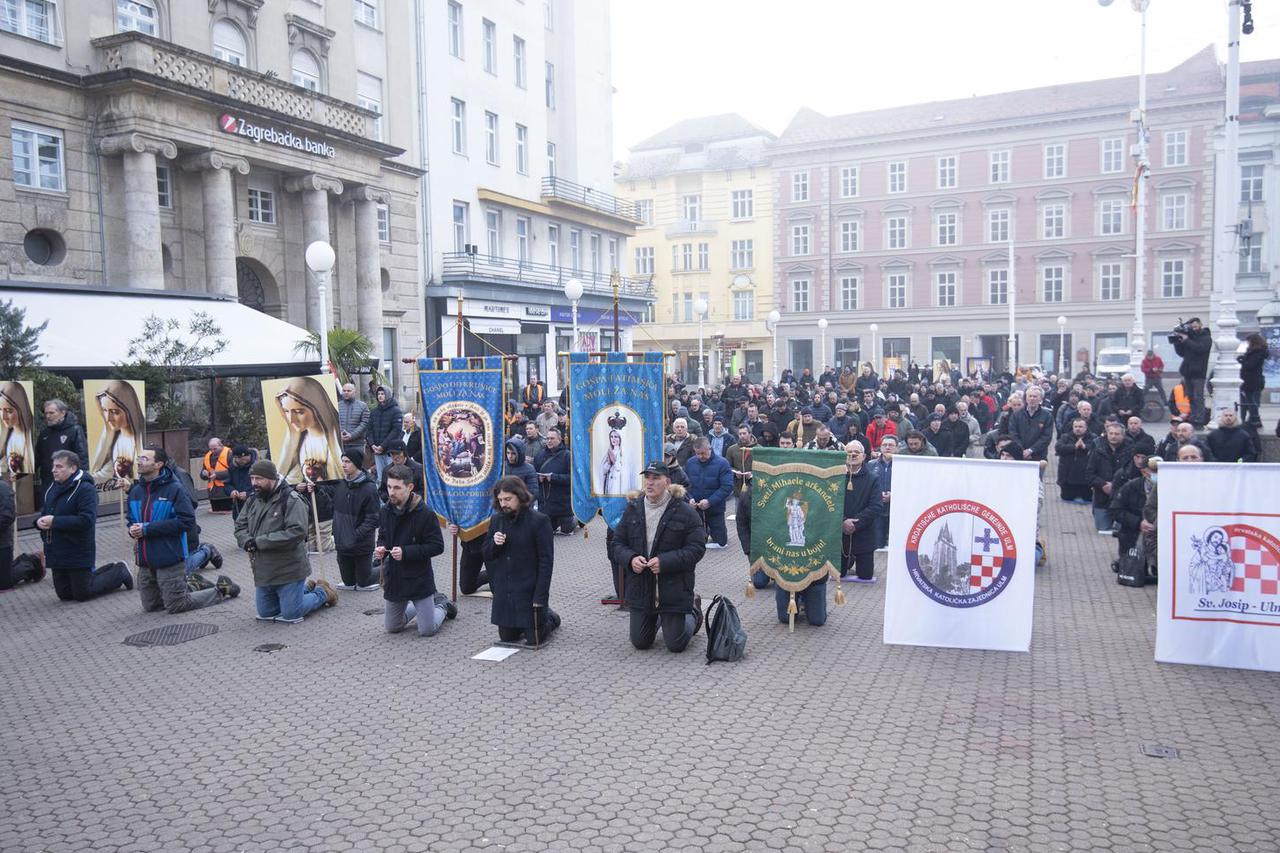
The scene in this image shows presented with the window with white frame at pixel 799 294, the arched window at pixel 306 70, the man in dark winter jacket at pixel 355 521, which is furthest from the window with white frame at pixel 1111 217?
the man in dark winter jacket at pixel 355 521

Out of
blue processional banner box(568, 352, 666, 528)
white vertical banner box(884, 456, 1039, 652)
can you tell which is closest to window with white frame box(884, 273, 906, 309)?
blue processional banner box(568, 352, 666, 528)

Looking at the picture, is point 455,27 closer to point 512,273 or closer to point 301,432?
point 512,273

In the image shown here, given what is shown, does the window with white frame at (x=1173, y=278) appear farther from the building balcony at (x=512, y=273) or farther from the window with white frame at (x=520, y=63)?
the window with white frame at (x=520, y=63)

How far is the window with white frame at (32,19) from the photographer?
68.6 feet

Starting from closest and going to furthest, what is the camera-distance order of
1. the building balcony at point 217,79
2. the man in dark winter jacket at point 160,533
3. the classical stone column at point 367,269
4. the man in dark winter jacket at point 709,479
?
1. the man in dark winter jacket at point 160,533
2. the man in dark winter jacket at point 709,479
3. the building balcony at point 217,79
4. the classical stone column at point 367,269

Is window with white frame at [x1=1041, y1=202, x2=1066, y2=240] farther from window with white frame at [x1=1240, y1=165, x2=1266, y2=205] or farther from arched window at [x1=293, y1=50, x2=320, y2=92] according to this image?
arched window at [x1=293, y1=50, x2=320, y2=92]

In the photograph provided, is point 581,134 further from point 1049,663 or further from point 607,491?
point 1049,663

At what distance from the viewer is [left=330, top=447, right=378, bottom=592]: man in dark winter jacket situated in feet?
36.8

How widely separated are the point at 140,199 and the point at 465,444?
15.7 meters

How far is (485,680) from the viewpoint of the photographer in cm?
808

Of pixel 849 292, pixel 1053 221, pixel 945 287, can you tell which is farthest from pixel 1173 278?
pixel 849 292

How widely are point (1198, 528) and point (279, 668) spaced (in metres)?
7.97

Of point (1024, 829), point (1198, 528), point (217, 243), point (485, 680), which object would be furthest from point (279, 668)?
point (217, 243)

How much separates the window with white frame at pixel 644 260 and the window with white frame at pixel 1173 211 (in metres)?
32.1
